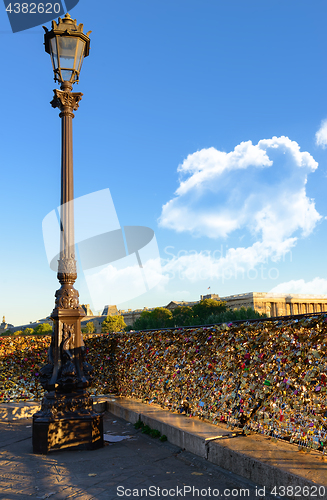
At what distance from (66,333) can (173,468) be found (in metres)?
2.28

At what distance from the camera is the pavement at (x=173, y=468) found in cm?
338

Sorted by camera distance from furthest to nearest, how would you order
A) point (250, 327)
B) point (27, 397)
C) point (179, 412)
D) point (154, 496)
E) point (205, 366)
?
point (27, 397) → point (179, 412) → point (205, 366) → point (250, 327) → point (154, 496)

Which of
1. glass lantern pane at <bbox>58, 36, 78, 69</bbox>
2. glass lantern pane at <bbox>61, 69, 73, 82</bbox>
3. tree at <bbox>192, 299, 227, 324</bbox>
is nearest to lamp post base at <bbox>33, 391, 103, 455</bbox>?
glass lantern pane at <bbox>61, 69, 73, 82</bbox>

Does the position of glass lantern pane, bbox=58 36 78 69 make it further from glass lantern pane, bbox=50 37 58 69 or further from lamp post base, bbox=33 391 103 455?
lamp post base, bbox=33 391 103 455

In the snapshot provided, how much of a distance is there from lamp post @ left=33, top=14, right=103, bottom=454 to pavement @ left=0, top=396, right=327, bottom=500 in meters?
0.25

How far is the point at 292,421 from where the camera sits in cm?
378

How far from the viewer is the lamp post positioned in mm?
5086

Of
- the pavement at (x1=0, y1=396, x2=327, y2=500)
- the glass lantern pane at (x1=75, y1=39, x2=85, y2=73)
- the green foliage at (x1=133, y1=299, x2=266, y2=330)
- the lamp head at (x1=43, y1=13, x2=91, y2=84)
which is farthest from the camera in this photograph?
the green foliage at (x1=133, y1=299, x2=266, y2=330)

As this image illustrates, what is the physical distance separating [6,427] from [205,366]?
13.3 feet

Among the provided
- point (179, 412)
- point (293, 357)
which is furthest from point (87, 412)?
point (293, 357)

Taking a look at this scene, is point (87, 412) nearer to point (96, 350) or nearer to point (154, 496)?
point (154, 496)

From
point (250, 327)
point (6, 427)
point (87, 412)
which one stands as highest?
point (250, 327)

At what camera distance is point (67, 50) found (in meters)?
6.04

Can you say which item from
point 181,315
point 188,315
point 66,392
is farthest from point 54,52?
point 181,315
